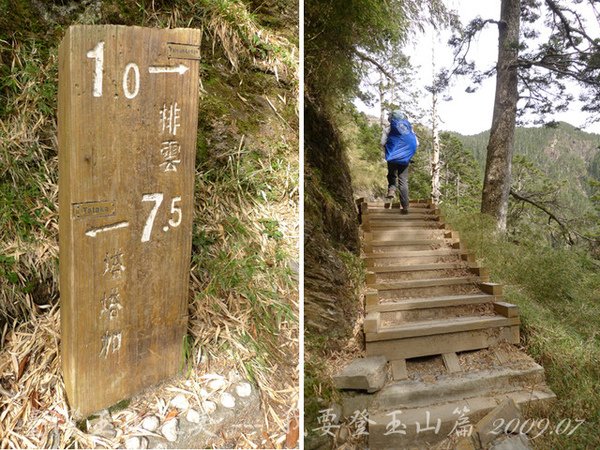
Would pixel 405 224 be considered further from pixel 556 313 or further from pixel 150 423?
pixel 150 423

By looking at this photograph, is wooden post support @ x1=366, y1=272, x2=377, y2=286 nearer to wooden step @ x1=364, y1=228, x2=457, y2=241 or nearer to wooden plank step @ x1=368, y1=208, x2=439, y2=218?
wooden step @ x1=364, y1=228, x2=457, y2=241

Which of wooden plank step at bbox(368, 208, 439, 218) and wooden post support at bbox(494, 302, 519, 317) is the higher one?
wooden plank step at bbox(368, 208, 439, 218)

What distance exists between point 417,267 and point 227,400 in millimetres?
3212

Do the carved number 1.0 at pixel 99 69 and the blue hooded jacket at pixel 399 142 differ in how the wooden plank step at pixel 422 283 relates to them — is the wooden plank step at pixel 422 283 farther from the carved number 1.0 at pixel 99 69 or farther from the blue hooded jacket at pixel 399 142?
the carved number 1.0 at pixel 99 69

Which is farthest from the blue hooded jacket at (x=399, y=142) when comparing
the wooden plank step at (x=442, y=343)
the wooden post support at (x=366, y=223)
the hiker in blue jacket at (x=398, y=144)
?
the wooden plank step at (x=442, y=343)

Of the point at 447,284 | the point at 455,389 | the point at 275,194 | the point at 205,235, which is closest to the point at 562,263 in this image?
the point at 447,284

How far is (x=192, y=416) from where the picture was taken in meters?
2.11

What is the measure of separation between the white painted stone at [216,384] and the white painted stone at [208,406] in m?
A: 0.09

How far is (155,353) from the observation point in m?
2.17

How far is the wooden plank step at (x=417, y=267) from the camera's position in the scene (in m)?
4.57

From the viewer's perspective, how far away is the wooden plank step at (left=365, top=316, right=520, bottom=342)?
11.7 ft

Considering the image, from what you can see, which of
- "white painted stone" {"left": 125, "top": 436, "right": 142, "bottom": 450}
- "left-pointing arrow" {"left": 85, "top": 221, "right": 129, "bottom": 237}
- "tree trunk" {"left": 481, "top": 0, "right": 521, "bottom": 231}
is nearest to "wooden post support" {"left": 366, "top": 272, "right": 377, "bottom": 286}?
"white painted stone" {"left": 125, "top": 436, "right": 142, "bottom": 450}

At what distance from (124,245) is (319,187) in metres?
2.69

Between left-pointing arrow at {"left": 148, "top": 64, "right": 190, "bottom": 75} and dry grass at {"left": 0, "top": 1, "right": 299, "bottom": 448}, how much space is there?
3.59 ft
